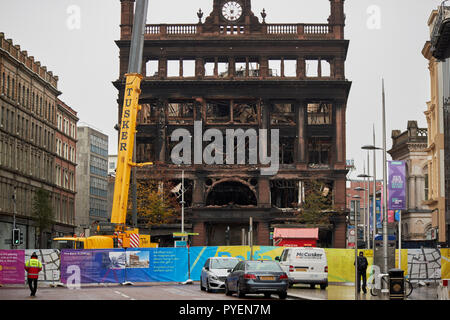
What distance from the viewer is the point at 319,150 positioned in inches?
3750

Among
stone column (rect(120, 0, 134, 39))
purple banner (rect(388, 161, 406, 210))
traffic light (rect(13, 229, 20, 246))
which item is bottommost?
traffic light (rect(13, 229, 20, 246))

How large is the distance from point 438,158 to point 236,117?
102ft

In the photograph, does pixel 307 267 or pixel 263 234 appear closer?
pixel 307 267

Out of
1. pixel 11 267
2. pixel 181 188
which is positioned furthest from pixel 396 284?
pixel 181 188

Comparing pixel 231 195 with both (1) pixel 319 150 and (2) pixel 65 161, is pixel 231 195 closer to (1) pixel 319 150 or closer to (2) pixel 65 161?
(1) pixel 319 150

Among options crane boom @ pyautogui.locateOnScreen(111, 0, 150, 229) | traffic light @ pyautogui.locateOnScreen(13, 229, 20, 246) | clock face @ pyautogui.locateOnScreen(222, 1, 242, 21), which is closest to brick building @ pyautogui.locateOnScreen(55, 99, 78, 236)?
clock face @ pyautogui.locateOnScreen(222, 1, 242, 21)

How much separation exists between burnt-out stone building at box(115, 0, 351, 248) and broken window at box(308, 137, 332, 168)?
0.11m

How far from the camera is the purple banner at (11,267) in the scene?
5150cm

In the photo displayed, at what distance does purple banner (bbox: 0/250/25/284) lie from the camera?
5150cm

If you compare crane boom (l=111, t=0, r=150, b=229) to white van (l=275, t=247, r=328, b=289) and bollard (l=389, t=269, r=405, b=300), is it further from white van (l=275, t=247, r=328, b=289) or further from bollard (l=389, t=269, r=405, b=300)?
bollard (l=389, t=269, r=405, b=300)

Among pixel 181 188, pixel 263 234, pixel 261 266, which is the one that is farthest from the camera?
pixel 181 188

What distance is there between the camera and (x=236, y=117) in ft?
322

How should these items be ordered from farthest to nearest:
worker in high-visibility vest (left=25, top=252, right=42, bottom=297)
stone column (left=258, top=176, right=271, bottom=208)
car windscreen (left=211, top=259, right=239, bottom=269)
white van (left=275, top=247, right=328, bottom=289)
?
stone column (left=258, top=176, right=271, bottom=208) < white van (left=275, top=247, right=328, bottom=289) < car windscreen (left=211, top=259, right=239, bottom=269) < worker in high-visibility vest (left=25, top=252, right=42, bottom=297)

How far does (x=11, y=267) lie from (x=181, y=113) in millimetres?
54020
